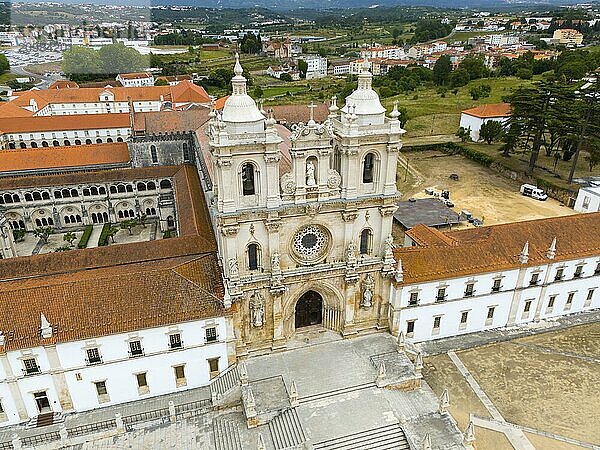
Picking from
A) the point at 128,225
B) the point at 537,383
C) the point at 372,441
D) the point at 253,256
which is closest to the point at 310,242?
the point at 253,256

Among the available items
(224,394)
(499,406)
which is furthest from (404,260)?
(224,394)

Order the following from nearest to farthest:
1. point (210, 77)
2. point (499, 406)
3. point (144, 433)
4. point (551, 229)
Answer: point (144, 433), point (499, 406), point (551, 229), point (210, 77)

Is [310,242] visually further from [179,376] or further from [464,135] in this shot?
[464,135]

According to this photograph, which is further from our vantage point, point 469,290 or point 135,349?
point 469,290

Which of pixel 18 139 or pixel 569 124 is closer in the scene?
pixel 569 124

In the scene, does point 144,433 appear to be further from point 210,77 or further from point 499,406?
point 210,77

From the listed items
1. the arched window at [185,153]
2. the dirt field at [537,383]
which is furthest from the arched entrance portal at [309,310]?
the arched window at [185,153]
